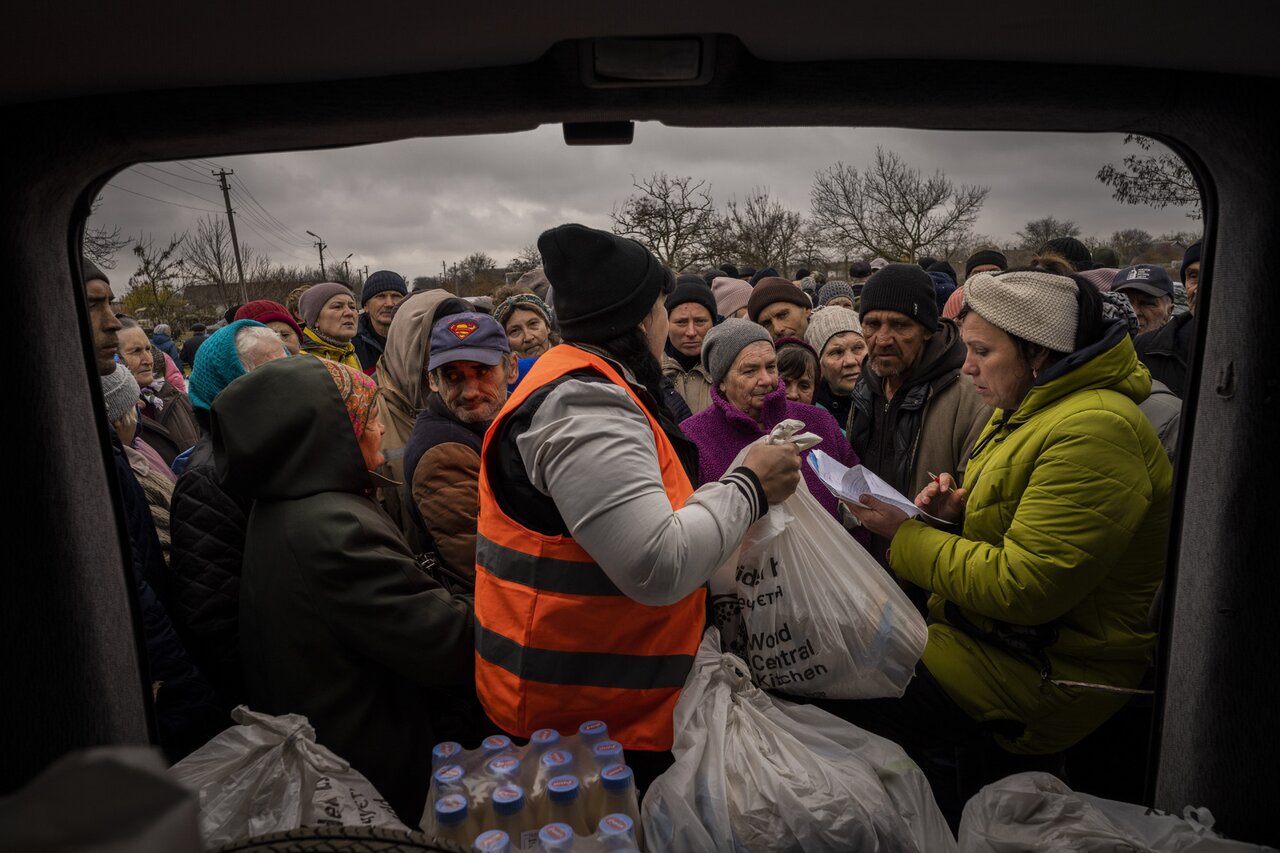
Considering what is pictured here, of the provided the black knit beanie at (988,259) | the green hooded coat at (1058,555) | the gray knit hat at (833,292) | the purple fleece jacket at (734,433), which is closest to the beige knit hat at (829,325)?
the purple fleece jacket at (734,433)

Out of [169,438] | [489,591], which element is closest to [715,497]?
[489,591]

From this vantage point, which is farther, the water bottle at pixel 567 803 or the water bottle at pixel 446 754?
the water bottle at pixel 446 754

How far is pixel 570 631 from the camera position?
1664 mm

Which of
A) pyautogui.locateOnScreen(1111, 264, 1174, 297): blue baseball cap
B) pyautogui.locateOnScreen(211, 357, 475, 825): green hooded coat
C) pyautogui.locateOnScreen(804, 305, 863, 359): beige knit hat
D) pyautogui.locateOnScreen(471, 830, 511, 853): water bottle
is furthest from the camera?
pyautogui.locateOnScreen(1111, 264, 1174, 297): blue baseball cap

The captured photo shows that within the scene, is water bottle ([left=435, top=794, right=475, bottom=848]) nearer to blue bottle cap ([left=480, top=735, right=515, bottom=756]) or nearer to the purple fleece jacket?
blue bottle cap ([left=480, top=735, right=515, bottom=756])

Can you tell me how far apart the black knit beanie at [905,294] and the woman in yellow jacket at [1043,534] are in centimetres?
88

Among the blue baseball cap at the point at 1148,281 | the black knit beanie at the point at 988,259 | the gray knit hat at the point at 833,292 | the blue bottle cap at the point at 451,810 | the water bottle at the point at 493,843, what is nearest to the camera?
the water bottle at the point at 493,843

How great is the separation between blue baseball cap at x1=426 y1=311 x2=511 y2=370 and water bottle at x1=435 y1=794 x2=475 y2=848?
5.22 ft

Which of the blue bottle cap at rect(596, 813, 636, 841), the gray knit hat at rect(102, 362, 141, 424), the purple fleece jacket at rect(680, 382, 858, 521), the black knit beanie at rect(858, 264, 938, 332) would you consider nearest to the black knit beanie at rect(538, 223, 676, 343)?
the blue bottle cap at rect(596, 813, 636, 841)

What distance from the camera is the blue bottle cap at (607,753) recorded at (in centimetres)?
162

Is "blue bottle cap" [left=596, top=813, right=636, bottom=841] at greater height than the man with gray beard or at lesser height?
lesser

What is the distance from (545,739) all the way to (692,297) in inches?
144

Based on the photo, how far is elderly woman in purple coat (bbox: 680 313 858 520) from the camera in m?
3.05

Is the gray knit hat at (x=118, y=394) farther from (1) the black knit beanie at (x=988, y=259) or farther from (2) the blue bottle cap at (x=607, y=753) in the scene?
(1) the black knit beanie at (x=988, y=259)
